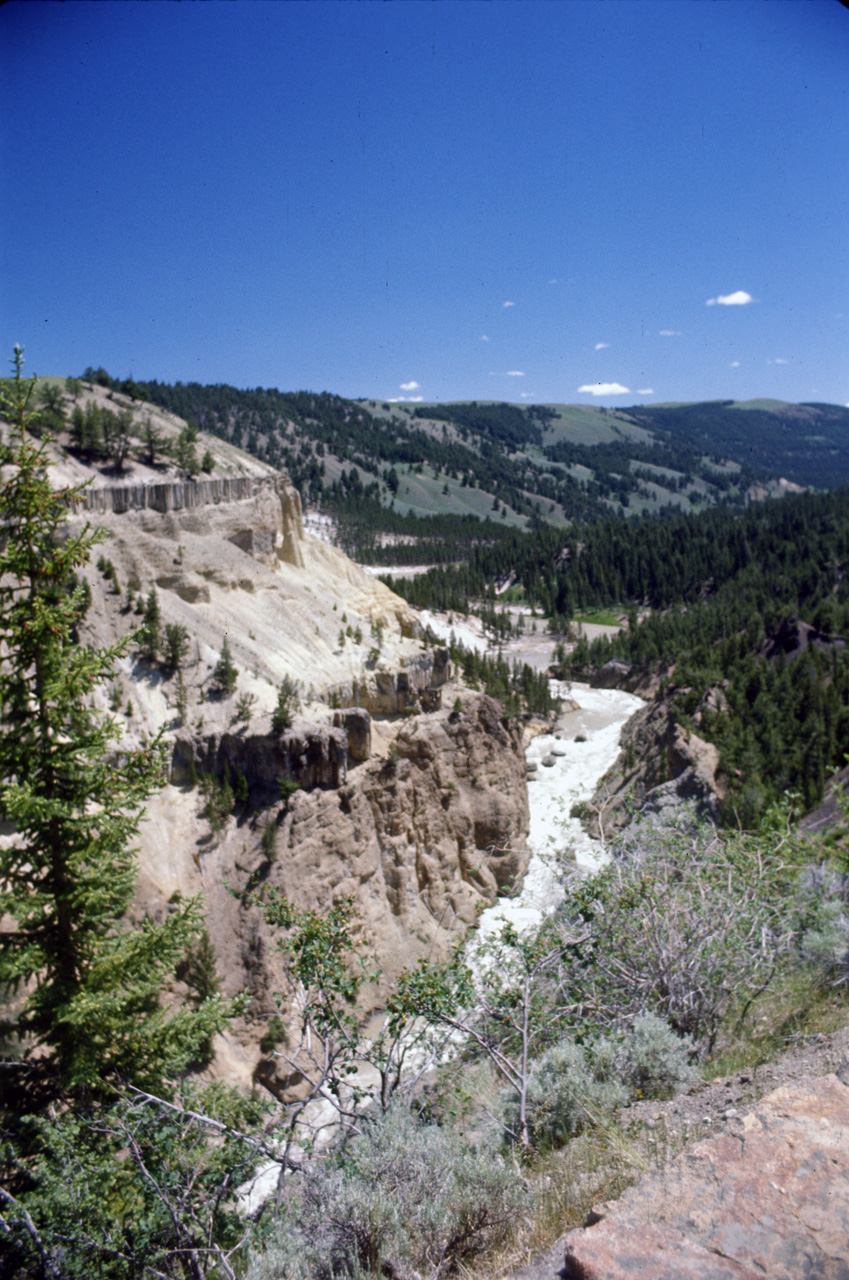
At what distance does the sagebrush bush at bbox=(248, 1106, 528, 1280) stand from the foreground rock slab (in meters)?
1.26

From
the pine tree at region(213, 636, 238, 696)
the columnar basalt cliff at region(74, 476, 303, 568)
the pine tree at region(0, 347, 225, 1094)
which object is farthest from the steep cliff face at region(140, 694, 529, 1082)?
the columnar basalt cliff at region(74, 476, 303, 568)

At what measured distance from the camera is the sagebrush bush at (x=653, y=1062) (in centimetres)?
650

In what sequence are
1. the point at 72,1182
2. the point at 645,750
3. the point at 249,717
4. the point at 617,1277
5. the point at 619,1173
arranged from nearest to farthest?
the point at 617,1277, the point at 619,1173, the point at 72,1182, the point at 249,717, the point at 645,750

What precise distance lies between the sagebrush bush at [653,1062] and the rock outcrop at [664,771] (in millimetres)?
16389

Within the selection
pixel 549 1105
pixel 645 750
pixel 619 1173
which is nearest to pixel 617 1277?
pixel 619 1173

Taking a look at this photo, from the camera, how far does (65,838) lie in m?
8.59

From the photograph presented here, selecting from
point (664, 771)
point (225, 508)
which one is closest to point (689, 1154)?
point (664, 771)

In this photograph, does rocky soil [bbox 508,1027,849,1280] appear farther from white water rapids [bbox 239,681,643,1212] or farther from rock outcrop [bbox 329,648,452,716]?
rock outcrop [bbox 329,648,452,716]

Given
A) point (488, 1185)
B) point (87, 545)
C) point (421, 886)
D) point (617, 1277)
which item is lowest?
point (421, 886)

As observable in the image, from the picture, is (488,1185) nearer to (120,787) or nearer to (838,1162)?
(838,1162)

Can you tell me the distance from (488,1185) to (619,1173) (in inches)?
41.9

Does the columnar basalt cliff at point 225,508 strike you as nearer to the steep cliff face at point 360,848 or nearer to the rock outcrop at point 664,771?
the steep cliff face at point 360,848

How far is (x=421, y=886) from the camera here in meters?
21.8

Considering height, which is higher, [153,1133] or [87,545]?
[87,545]
